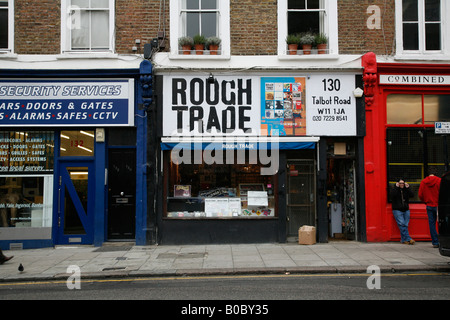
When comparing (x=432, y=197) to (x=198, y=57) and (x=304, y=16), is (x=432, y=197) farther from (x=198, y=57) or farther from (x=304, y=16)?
(x=198, y=57)

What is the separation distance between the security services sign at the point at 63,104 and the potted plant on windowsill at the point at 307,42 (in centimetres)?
526

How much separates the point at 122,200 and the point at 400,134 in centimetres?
857

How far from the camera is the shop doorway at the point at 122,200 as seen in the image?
11.3m

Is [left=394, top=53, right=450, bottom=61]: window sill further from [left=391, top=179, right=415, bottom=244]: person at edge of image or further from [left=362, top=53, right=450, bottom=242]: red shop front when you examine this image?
[left=391, top=179, right=415, bottom=244]: person at edge of image

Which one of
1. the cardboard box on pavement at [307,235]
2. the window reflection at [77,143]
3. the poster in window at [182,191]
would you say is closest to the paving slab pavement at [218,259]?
the cardboard box on pavement at [307,235]

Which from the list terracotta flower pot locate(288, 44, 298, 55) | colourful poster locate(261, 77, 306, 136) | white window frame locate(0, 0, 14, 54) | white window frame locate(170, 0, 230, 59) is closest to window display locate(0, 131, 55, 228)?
white window frame locate(0, 0, 14, 54)

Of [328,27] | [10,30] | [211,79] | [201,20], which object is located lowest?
[211,79]

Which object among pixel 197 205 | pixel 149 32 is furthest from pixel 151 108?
pixel 197 205

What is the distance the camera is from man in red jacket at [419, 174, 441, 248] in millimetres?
10273

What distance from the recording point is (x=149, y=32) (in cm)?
1145

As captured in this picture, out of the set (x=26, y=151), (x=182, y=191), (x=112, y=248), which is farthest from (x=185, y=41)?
(x=112, y=248)

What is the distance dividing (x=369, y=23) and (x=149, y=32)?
6662 millimetres

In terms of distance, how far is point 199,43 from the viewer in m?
11.4

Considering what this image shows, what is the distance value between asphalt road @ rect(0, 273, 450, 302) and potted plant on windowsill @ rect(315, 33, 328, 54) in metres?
6.82
